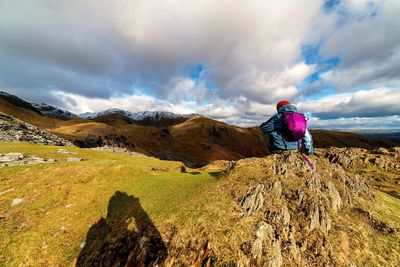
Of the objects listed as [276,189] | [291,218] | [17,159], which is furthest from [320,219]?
[17,159]

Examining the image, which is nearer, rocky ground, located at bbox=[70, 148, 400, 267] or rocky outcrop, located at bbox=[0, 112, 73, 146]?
rocky ground, located at bbox=[70, 148, 400, 267]

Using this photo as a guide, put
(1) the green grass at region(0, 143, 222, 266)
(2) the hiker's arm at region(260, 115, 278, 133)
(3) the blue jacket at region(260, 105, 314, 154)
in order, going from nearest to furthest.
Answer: (3) the blue jacket at region(260, 105, 314, 154)
(2) the hiker's arm at region(260, 115, 278, 133)
(1) the green grass at region(0, 143, 222, 266)

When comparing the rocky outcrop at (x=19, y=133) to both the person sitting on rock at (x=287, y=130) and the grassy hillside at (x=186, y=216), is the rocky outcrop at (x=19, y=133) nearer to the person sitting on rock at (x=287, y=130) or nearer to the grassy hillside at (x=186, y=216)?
the grassy hillside at (x=186, y=216)

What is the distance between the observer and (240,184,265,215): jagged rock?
54.4 ft

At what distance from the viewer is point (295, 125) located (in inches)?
344

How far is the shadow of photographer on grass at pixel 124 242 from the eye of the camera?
43.9 feet

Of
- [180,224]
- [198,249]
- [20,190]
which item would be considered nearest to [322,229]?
[198,249]

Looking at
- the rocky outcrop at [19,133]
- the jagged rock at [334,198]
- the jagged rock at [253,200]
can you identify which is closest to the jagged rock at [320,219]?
the jagged rock at [334,198]

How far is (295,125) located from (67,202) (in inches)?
895

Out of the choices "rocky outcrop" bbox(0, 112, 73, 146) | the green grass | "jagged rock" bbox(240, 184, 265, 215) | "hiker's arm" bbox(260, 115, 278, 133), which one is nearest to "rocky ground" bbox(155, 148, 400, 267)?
"jagged rock" bbox(240, 184, 265, 215)

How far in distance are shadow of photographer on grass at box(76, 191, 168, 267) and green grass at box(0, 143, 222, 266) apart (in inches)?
29.7

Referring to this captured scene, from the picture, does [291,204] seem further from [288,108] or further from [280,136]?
[288,108]

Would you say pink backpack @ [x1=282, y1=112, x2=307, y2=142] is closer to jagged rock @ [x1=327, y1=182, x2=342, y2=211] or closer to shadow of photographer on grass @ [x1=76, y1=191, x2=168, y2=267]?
shadow of photographer on grass @ [x1=76, y1=191, x2=168, y2=267]

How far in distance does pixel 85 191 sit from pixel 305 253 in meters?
22.3
